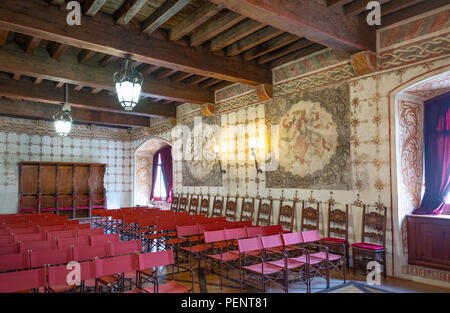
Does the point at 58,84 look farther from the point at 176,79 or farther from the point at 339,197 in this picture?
the point at 339,197

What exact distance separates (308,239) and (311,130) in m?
2.67

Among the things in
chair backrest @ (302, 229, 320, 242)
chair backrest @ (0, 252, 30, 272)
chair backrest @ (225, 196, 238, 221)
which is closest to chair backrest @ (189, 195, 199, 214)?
chair backrest @ (225, 196, 238, 221)

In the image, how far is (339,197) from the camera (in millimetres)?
6605

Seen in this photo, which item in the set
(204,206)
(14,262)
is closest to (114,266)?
(14,262)

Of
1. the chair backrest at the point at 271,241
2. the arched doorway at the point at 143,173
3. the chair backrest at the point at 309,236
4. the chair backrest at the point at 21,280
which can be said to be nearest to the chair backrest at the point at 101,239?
the chair backrest at the point at 21,280

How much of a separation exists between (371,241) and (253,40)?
444 centimetres

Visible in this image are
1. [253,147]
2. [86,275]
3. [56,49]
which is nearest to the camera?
[86,275]

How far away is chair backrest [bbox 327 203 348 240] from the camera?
6383 millimetres

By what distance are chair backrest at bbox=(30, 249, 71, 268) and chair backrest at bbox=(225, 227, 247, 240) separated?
2499 mm

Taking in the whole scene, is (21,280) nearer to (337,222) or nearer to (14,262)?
(14,262)

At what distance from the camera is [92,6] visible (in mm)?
5113

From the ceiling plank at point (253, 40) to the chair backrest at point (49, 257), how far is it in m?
4.95

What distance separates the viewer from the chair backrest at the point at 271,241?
16.5 feet

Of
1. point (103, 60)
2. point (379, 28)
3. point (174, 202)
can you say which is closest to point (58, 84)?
point (103, 60)
